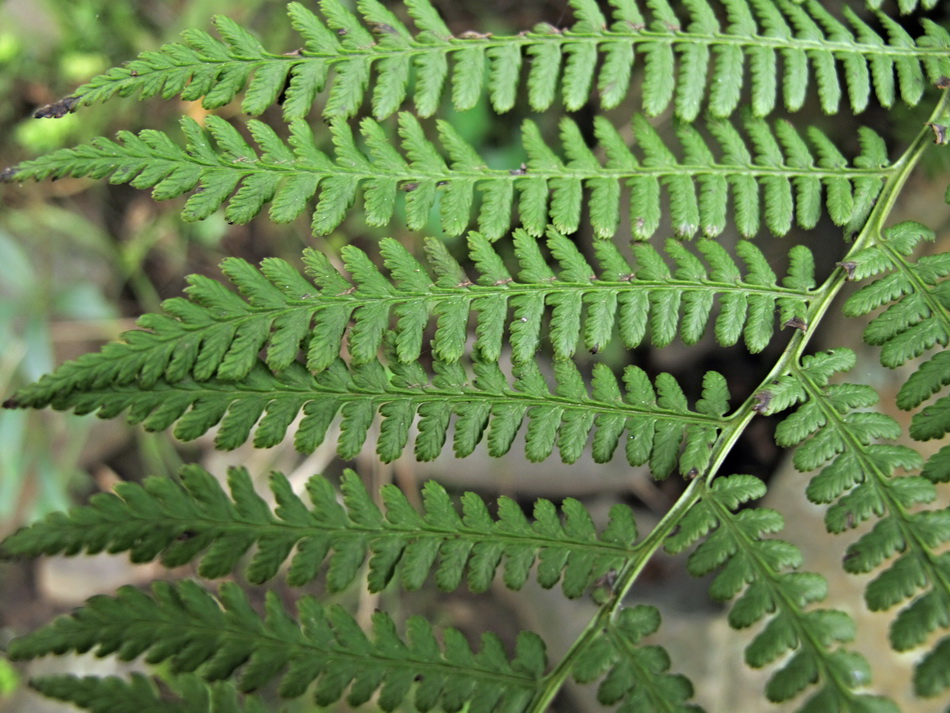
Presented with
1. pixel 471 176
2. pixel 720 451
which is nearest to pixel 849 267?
pixel 720 451

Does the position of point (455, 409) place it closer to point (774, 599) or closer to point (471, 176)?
point (471, 176)

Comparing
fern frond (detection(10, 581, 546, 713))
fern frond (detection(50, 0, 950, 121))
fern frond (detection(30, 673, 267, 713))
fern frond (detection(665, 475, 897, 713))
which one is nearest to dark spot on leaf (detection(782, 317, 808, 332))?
fern frond (detection(665, 475, 897, 713))

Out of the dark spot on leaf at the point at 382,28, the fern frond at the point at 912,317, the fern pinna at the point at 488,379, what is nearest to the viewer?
the fern pinna at the point at 488,379

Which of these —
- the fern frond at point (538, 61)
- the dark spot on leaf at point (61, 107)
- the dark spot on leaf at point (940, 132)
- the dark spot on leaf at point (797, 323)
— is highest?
the fern frond at point (538, 61)

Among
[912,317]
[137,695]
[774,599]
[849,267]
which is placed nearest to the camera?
[137,695]

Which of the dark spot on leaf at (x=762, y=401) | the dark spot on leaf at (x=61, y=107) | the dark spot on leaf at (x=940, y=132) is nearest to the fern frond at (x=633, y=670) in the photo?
the dark spot on leaf at (x=762, y=401)

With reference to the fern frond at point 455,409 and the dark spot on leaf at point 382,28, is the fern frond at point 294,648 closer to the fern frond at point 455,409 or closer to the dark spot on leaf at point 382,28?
the fern frond at point 455,409
